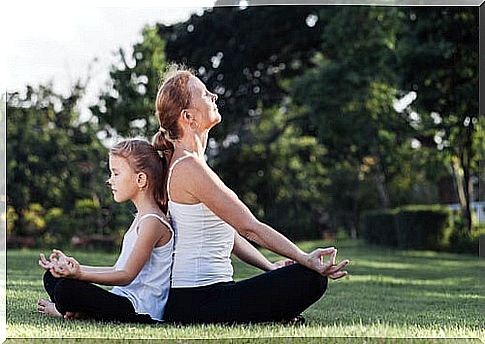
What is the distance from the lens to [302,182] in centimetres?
1662

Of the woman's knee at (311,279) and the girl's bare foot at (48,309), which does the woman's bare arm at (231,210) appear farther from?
the girl's bare foot at (48,309)

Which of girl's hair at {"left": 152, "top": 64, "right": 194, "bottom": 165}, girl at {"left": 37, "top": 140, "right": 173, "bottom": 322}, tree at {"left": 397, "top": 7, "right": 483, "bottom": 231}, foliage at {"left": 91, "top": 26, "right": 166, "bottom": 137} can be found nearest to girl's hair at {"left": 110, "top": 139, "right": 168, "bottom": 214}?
girl at {"left": 37, "top": 140, "right": 173, "bottom": 322}

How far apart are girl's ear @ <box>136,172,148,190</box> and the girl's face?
0.04 ft

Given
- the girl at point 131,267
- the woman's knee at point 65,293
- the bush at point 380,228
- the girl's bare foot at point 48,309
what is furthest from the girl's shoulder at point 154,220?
the bush at point 380,228

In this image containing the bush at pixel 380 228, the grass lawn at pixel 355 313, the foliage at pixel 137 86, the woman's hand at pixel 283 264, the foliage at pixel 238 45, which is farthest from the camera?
the foliage at pixel 238 45

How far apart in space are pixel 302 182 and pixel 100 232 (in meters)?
5.11

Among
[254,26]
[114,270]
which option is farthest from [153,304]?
[254,26]

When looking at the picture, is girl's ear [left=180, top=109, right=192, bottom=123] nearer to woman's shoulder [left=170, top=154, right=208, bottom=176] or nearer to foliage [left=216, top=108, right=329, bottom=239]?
woman's shoulder [left=170, top=154, right=208, bottom=176]

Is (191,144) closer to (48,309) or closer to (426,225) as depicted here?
(48,309)

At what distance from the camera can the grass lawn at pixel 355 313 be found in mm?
2930

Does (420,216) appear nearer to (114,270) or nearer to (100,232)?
(100,232)

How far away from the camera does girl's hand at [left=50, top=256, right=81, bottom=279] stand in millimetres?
3051

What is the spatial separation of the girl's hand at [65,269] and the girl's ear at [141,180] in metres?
0.48

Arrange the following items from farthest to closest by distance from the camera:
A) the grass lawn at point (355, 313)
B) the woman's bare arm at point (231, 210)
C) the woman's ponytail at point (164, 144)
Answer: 1. the woman's ponytail at point (164, 144)
2. the woman's bare arm at point (231, 210)
3. the grass lawn at point (355, 313)
